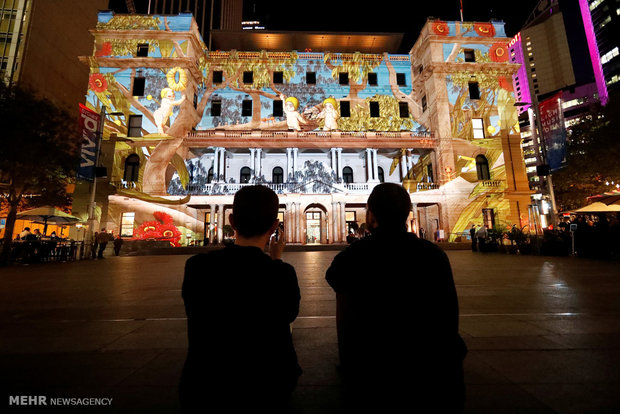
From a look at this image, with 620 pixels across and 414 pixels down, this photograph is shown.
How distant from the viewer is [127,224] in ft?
82.0

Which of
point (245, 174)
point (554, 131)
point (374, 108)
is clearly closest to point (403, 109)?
point (374, 108)

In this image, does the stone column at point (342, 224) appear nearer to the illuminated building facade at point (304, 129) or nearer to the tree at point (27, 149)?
the illuminated building facade at point (304, 129)

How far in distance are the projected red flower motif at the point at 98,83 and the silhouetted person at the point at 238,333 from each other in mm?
32951

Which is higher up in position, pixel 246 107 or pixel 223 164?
pixel 246 107

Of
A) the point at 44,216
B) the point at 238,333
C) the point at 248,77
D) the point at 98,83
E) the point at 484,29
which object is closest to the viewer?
the point at 238,333

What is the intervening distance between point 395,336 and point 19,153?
1904cm

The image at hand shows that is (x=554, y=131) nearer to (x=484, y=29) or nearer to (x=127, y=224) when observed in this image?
(x=484, y=29)

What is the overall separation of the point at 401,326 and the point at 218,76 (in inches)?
1308

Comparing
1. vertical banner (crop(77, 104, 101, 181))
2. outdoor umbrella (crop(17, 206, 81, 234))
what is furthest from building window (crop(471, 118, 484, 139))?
outdoor umbrella (crop(17, 206, 81, 234))

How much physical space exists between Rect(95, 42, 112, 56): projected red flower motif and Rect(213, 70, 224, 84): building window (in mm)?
9147

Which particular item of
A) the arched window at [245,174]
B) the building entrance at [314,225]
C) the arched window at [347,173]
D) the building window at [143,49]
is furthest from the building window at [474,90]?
the building window at [143,49]

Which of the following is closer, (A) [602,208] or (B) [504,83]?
(A) [602,208]

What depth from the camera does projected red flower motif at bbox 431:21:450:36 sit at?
28.6 m

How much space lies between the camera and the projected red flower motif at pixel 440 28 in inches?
1126
